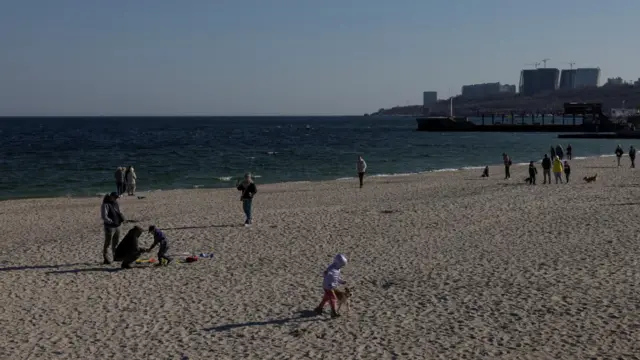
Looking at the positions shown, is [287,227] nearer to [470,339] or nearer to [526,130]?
[470,339]

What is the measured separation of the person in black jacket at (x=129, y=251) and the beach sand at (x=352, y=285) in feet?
0.98

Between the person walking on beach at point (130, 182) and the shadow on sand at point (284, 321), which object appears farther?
the person walking on beach at point (130, 182)

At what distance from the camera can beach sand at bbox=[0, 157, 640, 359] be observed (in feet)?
28.1

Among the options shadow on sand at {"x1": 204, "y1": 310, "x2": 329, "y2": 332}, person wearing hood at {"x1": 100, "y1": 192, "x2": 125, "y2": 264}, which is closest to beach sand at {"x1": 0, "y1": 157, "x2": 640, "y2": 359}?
shadow on sand at {"x1": 204, "y1": 310, "x2": 329, "y2": 332}

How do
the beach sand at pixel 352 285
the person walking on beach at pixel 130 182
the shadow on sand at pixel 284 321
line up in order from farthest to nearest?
the person walking on beach at pixel 130 182, the shadow on sand at pixel 284 321, the beach sand at pixel 352 285

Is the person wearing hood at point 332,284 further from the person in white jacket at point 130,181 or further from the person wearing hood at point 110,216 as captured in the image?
the person in white jacket at point 130,181

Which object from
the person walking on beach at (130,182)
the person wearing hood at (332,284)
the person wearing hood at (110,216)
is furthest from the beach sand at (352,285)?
the person walking on beach at (130,182)

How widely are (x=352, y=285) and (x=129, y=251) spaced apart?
433cm

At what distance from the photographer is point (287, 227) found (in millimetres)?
17078

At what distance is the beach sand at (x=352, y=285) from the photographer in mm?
8578

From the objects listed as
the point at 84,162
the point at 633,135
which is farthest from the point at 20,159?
the point at 633,135

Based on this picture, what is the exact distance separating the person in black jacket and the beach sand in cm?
30

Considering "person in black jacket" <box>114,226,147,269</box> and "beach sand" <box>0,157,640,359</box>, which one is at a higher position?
"person in black jacket" <box>114,226,147,269</box>

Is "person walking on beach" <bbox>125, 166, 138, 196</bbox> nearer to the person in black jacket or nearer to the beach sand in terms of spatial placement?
the beach sand
